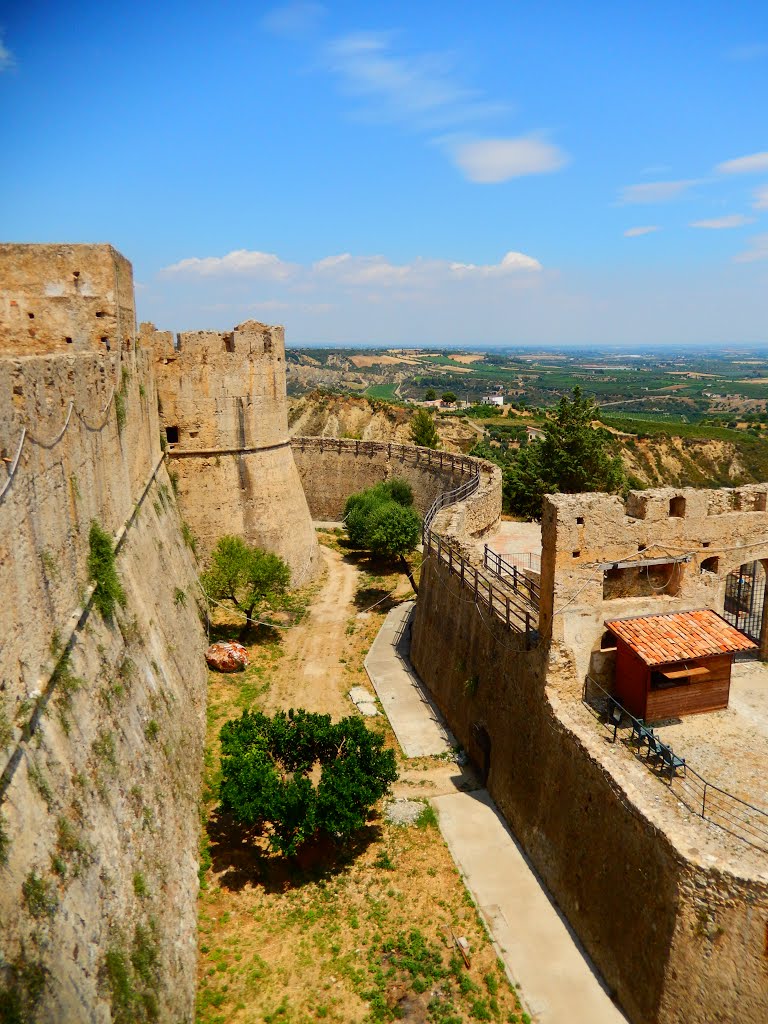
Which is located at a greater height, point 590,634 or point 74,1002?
point 590,634

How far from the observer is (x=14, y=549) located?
299 inches

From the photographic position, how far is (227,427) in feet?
73.5

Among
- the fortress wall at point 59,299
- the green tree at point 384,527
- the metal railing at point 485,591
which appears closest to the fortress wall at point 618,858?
the metal railing at point 485,591

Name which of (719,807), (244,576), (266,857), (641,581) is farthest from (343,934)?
(244,576)

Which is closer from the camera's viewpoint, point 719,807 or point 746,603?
point 719,807

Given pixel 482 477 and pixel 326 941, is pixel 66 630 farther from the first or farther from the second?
pixel 482 477

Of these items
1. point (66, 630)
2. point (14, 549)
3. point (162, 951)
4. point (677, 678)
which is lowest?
point (162, 951)

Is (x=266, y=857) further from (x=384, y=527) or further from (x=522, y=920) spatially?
(x=384, y=527)

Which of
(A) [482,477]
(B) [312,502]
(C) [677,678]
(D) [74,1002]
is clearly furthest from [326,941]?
(B) [312,502]

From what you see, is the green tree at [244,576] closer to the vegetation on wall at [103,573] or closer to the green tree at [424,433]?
the vegetation on wall at [103,573]

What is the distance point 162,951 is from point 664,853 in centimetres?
653

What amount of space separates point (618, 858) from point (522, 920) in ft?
6.97

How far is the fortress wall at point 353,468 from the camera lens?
105 ft

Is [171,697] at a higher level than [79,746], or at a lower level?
lower
